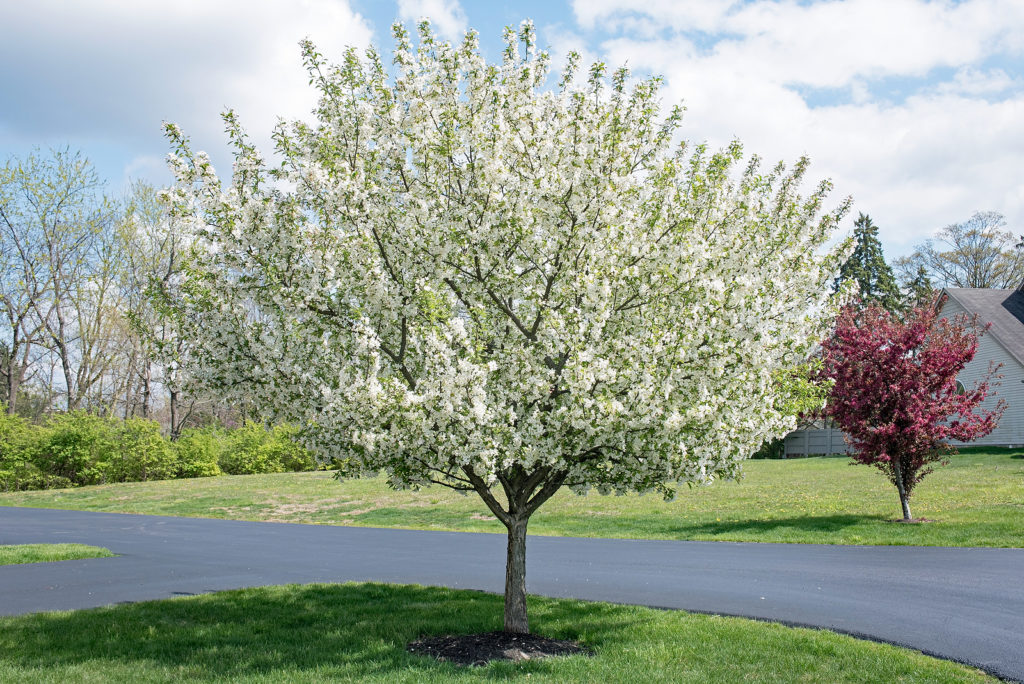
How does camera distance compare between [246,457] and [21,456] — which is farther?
[246,457]

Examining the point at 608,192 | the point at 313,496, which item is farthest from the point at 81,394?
the point at 608,192

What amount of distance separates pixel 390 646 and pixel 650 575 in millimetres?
5678

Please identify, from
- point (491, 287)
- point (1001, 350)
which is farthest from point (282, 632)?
point (1001, 350)

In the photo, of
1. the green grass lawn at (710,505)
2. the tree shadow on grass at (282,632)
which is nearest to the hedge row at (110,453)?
the green grass lawn at (710,505)

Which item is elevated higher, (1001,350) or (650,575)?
(1001,350)

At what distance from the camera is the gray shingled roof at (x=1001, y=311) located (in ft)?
101

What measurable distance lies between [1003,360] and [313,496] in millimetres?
29237

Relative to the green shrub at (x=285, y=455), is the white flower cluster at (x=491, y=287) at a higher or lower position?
higher

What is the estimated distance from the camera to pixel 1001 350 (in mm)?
30906

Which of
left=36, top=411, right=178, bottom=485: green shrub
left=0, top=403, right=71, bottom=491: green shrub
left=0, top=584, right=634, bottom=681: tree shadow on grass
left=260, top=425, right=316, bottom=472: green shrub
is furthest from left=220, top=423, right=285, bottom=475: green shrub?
left=0, top=584, right=634, bottom=681: tree shadow on grass

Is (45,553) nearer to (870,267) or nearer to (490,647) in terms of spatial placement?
(490,647)

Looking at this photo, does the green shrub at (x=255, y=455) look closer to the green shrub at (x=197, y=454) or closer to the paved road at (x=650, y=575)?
the green shrub at (x=197, y=454)

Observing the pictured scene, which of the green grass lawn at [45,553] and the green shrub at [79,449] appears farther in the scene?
the green shrub at [79,449]

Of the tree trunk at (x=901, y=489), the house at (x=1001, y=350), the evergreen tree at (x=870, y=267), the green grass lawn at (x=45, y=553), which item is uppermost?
the evergreen tree at (x=870, y=267)
